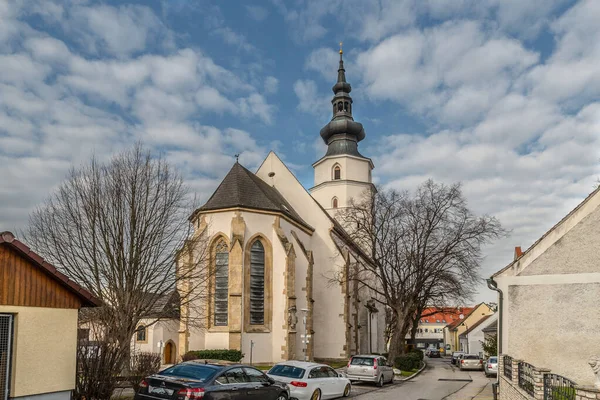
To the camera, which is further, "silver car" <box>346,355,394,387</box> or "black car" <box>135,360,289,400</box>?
"silver car" <box>346,355,394,387</box>

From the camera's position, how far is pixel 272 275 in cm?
3069

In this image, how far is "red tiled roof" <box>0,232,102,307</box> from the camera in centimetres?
957

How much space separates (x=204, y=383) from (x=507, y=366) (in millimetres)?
9025

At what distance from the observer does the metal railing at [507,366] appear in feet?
46.7

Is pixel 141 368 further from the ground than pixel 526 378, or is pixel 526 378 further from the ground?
pixel 526 378

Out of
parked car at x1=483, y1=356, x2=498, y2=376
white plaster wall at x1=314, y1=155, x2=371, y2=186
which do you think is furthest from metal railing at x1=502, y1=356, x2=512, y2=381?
white plaster wall at x1=314, y1=155, x2=371, y2=186

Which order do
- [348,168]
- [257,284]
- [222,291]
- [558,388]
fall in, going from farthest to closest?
1. [348,168]
2. [257,284]
3. [222,291]
4. [558,388]

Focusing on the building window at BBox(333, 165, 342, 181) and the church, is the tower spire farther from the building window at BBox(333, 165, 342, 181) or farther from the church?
the church

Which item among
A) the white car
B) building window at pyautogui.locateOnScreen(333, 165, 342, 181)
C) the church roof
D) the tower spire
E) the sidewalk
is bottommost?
the sidewalk

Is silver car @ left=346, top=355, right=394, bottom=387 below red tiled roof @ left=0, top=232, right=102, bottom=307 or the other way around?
below

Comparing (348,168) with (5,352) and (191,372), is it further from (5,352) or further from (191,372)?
(5,352)

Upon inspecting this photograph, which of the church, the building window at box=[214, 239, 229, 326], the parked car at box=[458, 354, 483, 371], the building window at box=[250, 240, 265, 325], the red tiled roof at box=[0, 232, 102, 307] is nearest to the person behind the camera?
the red tiled roof at box=[0, 232, 102, 307]

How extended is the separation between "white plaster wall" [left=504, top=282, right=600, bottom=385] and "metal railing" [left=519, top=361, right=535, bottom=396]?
7.88 feet

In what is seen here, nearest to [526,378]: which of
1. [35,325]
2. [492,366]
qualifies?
[35,325]
